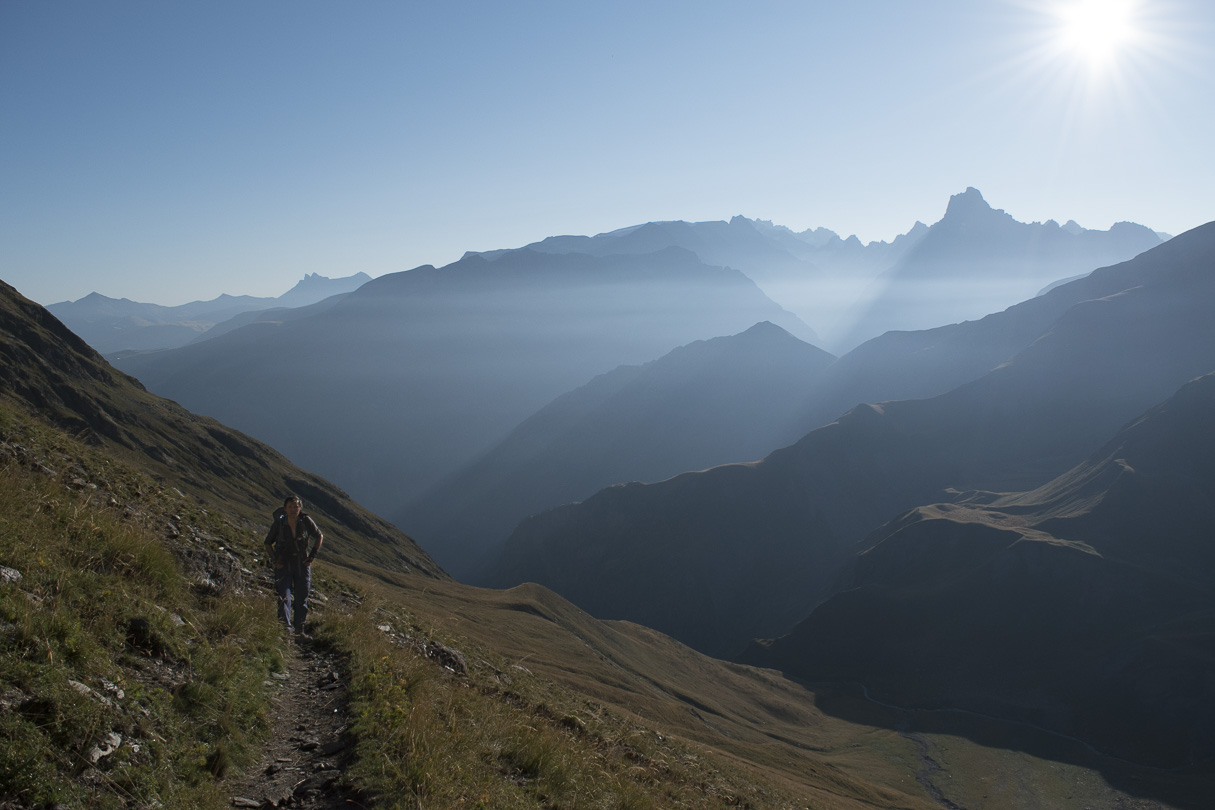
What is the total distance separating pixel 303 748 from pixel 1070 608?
12253 cm

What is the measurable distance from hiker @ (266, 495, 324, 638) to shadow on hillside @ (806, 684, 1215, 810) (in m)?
79.6

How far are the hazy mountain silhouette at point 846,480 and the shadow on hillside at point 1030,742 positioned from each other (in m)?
58.8

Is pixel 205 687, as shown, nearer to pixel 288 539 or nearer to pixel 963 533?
pixel 288 539

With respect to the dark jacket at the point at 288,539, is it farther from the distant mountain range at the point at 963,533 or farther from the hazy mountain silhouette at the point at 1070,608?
the hazy mountain silhouette at the point at 1070,608

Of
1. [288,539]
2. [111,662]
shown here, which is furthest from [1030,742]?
[111,662]

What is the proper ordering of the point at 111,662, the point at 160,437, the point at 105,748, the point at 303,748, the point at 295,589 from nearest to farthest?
the point at 105,748 → the point at 111,662 → the point at 303,748 → the point at 295,589 → the point at 160,437

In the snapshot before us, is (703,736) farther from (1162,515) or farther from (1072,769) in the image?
(1162,515)

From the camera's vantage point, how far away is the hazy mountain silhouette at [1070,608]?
83.6m

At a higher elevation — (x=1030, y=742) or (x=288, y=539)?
(x=288, y=539)

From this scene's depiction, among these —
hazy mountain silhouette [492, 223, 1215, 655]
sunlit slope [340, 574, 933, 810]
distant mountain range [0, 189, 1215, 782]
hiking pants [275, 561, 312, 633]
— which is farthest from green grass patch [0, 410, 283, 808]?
hazy mountain silhouette [492, 223, 1215, 655]

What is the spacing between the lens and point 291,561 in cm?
1125

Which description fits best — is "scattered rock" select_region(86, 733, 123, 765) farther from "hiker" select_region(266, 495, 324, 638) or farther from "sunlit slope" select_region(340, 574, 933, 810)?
"sunlit slope" select_region(340, 574, 933, 810)

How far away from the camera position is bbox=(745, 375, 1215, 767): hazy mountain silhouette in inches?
3290

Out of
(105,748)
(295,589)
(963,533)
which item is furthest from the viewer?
(963,533)
